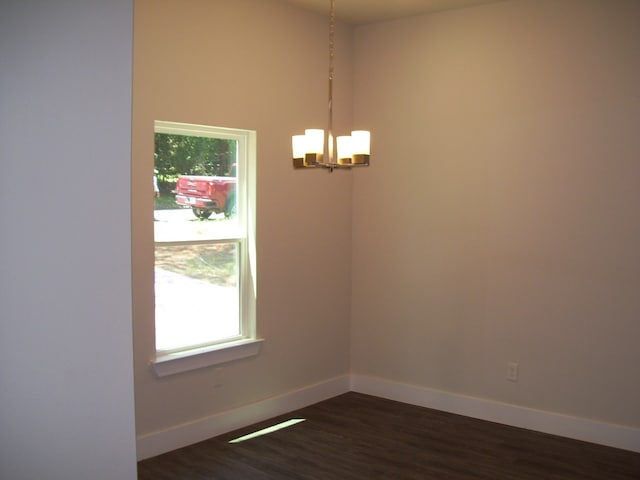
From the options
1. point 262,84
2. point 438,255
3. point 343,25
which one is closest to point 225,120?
point 262,84

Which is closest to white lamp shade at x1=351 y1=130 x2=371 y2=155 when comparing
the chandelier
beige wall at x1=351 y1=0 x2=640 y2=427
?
the chandelier

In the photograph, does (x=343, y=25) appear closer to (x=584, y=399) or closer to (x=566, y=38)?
(x=566, y=38)

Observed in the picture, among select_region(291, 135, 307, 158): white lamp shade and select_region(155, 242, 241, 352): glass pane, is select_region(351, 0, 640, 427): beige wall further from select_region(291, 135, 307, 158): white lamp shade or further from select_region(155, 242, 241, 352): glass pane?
select_region(291, 135, 307, 158): white lamp shade

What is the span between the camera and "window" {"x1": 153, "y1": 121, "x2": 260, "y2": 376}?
3830 millimetres

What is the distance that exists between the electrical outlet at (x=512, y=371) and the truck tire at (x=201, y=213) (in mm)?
2397

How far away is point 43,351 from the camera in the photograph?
120 centimetres

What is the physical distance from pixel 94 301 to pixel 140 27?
8.76ft

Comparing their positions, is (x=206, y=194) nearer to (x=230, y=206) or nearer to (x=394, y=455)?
(x=230, y=206)

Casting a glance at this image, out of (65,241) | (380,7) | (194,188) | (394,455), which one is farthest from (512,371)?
(65,241)

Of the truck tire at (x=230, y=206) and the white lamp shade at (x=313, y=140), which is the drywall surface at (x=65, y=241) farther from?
the truck tire at (x=230, y=206)

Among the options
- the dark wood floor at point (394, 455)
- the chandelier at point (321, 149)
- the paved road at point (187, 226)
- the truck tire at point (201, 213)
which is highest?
the chandelier at point (321, 149)

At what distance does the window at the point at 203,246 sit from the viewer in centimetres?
383

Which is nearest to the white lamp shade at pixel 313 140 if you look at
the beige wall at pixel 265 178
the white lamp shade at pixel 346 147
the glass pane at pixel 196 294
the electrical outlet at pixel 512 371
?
the white lamp shade at pixel 346 147

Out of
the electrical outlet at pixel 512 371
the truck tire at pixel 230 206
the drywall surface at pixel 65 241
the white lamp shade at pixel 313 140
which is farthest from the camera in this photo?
the electrical outlet at pixel 512 371
